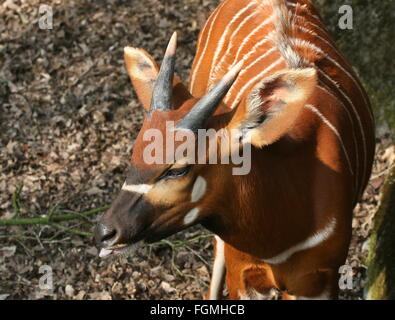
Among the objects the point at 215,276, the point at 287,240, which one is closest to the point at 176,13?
the point at 215,276

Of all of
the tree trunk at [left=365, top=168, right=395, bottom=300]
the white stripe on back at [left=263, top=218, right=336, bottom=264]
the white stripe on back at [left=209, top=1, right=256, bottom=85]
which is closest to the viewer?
the white stripe on back at [left=263, top=218, right=336, bottom=264]

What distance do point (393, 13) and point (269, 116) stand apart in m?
2.61

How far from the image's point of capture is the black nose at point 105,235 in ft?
8.44

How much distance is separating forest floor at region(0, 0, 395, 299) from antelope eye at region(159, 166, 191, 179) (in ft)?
6.07

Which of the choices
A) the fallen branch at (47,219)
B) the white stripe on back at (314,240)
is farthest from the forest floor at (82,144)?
the white stripe on back at (314,240)

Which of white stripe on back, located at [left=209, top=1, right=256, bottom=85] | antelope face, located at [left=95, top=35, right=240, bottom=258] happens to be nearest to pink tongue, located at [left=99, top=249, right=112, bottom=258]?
antelope face, located at [left=95, top=35, right=240, bottom=258]

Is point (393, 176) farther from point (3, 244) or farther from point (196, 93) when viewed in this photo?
point (3, 244)

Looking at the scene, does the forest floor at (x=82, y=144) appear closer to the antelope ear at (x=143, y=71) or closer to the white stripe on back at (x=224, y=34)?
the white stripe on back at (x=224, y=34)

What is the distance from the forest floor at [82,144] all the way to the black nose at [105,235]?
1.73 metres

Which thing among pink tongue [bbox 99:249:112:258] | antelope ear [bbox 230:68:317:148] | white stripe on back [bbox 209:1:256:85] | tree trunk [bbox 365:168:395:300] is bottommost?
tree trunk [bbox 365:168:395:300]

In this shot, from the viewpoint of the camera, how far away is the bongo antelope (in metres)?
2.59

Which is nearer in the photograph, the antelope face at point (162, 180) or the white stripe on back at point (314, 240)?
the antelope face at point (162, 180)

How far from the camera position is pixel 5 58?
5.89 m

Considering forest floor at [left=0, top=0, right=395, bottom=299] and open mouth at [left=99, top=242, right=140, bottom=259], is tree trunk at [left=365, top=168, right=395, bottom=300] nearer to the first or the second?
forest floor at [left=0, top=0, right=395, bottom=299]
